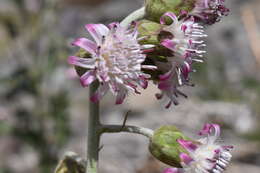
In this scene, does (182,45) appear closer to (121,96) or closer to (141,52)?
(141,52)

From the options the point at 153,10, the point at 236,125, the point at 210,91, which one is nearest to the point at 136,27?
the point at 153,10

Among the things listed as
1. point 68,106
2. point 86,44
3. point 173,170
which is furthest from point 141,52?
point 68,106

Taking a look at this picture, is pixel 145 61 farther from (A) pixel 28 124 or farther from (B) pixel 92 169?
(A) pixel 28 124

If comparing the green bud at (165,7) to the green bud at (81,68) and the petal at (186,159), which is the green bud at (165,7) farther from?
the petal at (186,159)

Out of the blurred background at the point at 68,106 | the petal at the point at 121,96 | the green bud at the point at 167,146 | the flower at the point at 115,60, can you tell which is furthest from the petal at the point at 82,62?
the blurred background at the point at 68,106

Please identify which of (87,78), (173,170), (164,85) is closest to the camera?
(87,78)

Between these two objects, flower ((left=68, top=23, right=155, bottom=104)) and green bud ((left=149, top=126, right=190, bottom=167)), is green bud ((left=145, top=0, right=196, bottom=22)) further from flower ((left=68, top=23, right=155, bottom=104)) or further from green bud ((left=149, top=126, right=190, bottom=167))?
green bud ((left=149, top=126, right=190, bottom=167))

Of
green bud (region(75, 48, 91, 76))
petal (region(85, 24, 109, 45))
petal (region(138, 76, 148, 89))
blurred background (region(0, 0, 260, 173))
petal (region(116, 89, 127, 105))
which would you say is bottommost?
blurred background (region(0, 0, 260, 173))

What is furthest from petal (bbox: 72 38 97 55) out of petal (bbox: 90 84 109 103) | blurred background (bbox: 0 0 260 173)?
blurred background (bbox: 0 0 260 173)
